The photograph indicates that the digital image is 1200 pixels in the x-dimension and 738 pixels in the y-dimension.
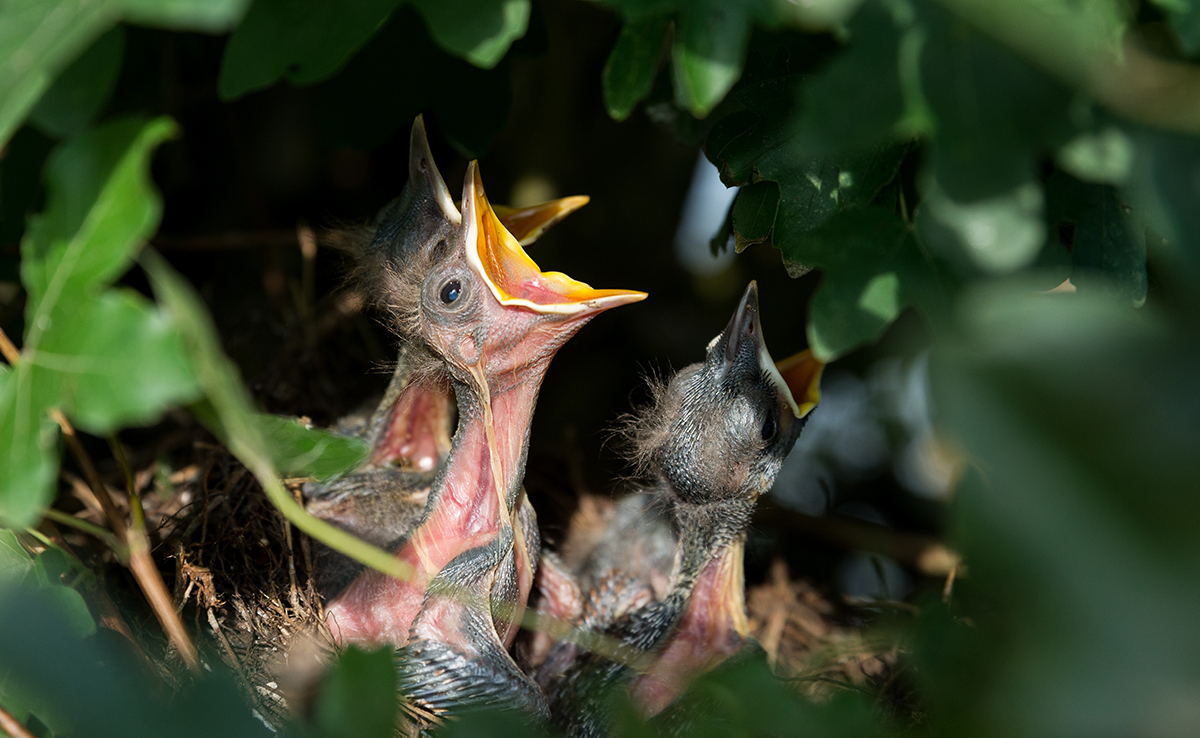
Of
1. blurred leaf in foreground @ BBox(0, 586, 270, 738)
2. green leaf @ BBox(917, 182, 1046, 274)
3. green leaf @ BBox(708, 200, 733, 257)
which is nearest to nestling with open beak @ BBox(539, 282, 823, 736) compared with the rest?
green leaf @ BBox(708, 200, 733, 257)

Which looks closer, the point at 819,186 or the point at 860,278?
the point at 860,278

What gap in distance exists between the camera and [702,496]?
3.81 feet

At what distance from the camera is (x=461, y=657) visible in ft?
3.14

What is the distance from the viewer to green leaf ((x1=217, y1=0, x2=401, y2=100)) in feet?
2.32

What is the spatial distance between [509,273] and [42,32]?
22.0 inches

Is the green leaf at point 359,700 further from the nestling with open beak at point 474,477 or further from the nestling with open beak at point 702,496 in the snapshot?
the nestling with open beak at point 702,496

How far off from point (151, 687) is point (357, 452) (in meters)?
0.38

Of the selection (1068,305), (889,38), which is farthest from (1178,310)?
(889,38)

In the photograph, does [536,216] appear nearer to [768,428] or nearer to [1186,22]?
[768,428]

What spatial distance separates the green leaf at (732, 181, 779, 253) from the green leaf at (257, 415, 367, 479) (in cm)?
51

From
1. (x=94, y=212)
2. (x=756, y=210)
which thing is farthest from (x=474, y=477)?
(x=94, y=212)

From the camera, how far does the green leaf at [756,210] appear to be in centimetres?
93

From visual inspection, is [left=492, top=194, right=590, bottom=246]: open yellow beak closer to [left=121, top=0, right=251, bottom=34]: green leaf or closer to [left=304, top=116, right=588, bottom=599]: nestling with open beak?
[left=304, top=116, right=588, bottom=599]: nestling with open beak

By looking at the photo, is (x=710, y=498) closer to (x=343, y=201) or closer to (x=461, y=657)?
(x=461, y=657)
